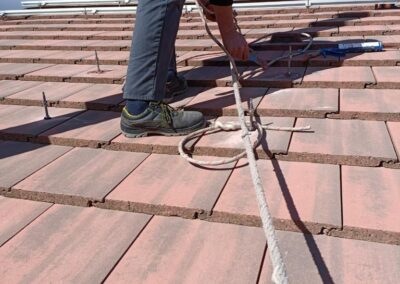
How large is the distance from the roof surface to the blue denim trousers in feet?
0.80

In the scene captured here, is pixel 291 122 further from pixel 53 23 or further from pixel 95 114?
pixel 53 23

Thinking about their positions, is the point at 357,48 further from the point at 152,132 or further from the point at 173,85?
the point at 152,132

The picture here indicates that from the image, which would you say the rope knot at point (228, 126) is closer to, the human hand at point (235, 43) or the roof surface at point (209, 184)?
the roof surface at point (209, 184)

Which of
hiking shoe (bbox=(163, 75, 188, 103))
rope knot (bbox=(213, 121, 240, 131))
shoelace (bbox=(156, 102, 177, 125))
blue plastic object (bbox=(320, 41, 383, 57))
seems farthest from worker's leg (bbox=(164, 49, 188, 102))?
blue plastic object (bbox=(320, 41, 383, 57))

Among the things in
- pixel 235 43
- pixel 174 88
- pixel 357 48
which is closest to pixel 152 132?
pixel 174 88

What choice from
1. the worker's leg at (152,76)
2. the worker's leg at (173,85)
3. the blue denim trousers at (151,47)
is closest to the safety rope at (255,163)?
the worker's leg at (152,76)

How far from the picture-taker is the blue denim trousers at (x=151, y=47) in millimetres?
1867

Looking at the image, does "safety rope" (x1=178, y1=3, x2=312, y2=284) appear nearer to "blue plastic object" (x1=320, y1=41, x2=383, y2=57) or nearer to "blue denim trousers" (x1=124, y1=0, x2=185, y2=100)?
"blue denim trousers" (x1=124, y1=0, x2=185, y2=100)

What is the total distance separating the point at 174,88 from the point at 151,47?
55 centimetres

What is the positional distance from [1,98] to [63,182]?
130 centimetres

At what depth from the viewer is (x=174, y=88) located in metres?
2.43

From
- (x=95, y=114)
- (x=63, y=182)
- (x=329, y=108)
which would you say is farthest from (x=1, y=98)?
(x=329, y=108)

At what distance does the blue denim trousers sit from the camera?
73.5 inches

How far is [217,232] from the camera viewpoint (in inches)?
51.6
